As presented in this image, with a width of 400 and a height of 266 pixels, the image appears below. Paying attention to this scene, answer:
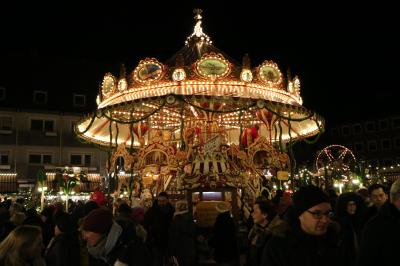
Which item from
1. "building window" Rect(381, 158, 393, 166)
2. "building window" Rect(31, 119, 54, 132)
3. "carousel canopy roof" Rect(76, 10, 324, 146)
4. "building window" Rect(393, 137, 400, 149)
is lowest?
"building window" Rect(381, 158, 393, 166)

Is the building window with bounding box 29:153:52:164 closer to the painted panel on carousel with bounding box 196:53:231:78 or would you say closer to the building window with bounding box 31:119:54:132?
the building window with bounding box 31:119:54:132

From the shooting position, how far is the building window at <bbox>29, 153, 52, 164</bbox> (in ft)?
108

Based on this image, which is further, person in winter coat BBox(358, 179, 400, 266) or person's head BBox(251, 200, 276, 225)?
person's head BBox(251, 200, 276, 225)

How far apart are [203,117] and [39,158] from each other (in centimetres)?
2162

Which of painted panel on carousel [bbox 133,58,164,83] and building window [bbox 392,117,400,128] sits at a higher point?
building window [bbox 392,117,400,128]

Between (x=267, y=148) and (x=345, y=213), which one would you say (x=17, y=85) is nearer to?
(x=267, y=148)

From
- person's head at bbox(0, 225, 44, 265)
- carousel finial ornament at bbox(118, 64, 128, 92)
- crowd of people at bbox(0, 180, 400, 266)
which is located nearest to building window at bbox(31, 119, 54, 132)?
carousel finial ornament at bbox(118, 64, 128, 92)

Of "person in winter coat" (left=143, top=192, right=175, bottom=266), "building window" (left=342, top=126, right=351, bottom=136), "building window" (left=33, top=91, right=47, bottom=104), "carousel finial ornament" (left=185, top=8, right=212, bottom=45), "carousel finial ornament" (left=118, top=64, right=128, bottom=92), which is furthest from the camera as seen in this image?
"building window" (left=342, top=126, right=351, bottom=136)

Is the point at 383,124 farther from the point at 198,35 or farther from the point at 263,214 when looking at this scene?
the point at 263,214

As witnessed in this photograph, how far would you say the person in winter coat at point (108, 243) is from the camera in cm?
385

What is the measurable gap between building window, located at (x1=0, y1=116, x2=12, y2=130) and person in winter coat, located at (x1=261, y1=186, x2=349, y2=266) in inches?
1291

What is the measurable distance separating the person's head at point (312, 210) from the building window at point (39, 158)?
32415 mm

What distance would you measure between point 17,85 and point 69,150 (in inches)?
261

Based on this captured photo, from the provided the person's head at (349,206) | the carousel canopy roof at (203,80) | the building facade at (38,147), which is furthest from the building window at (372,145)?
the person's head at (349,206)
